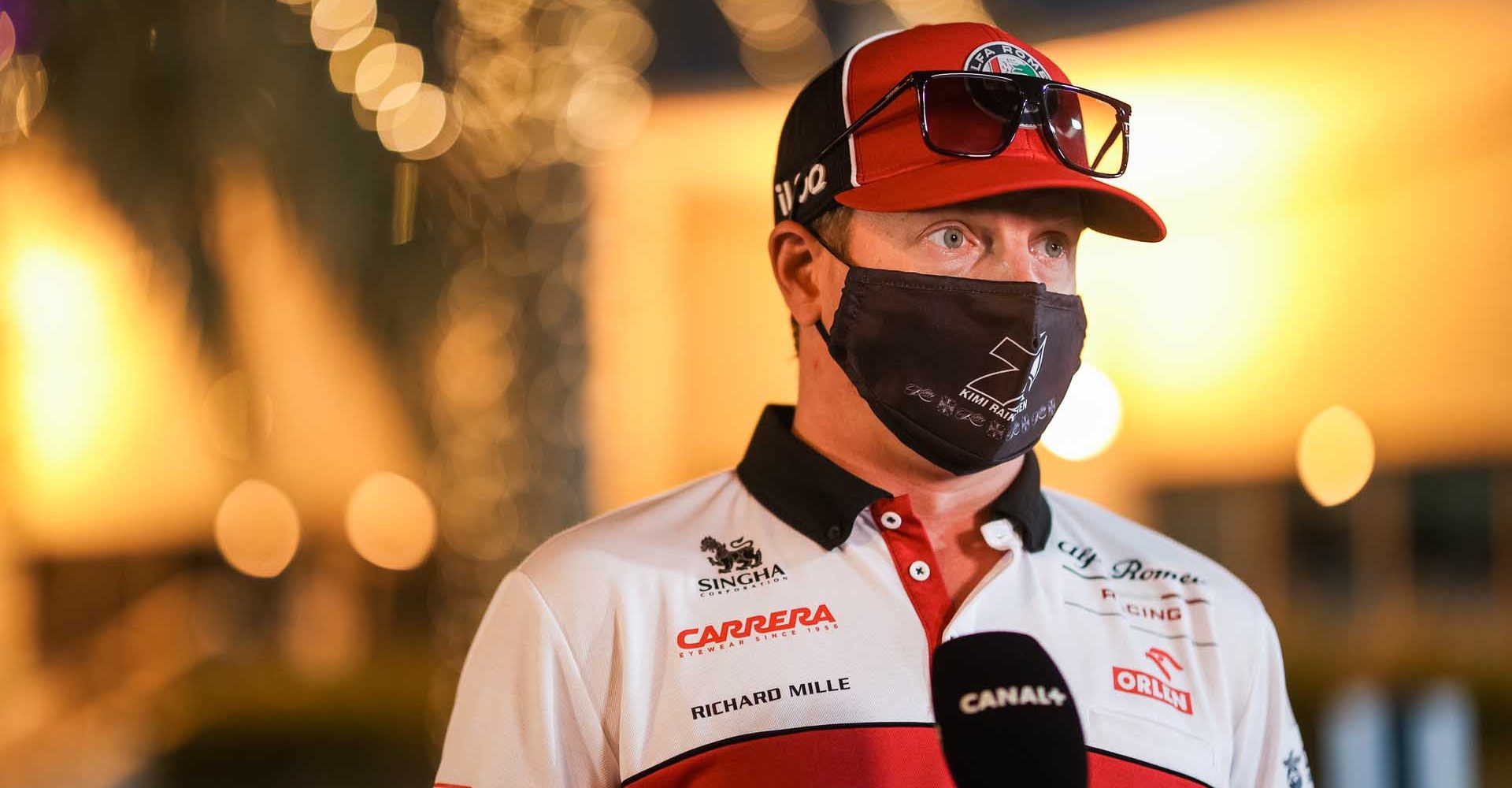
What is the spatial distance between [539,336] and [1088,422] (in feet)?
15.3

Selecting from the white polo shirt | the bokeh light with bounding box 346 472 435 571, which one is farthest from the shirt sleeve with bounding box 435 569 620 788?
the bokeh light with bounding box 346 472 435 571

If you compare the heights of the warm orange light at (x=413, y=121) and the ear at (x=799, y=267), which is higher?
the warm orange light at (x=413, y=121)

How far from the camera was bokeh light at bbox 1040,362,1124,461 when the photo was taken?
26.2 ft

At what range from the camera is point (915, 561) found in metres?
1.34

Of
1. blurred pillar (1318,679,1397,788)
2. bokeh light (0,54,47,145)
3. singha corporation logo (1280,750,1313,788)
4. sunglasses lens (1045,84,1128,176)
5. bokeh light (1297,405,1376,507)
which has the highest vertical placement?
bokeh light (0,54,47,145)

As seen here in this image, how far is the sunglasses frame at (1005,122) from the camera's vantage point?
1.35 m

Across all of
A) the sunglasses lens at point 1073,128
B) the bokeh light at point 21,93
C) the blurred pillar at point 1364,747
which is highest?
the bokeh light at point 21,93

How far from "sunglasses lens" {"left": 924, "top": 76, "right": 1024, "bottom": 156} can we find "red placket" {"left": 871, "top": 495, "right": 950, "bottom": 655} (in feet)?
1.23

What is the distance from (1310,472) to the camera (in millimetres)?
7805

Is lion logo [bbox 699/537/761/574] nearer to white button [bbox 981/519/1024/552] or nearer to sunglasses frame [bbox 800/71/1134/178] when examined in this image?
white button [bbox 981/519/1024/552]

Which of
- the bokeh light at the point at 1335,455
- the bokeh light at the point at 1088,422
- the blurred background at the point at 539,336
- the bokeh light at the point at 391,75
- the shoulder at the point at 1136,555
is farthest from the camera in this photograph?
the bokeh light at the point at 1088,422

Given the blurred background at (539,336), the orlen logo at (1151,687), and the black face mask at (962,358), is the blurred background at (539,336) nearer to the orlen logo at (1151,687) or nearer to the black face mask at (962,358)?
the orlen logo at (1151,687)

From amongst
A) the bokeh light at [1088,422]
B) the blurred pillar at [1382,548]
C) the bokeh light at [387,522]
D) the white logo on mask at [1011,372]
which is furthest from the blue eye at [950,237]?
the bokeh light at [1088,422]

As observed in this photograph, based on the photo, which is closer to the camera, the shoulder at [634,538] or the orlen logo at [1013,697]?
the orlen logo at [1013,697]
